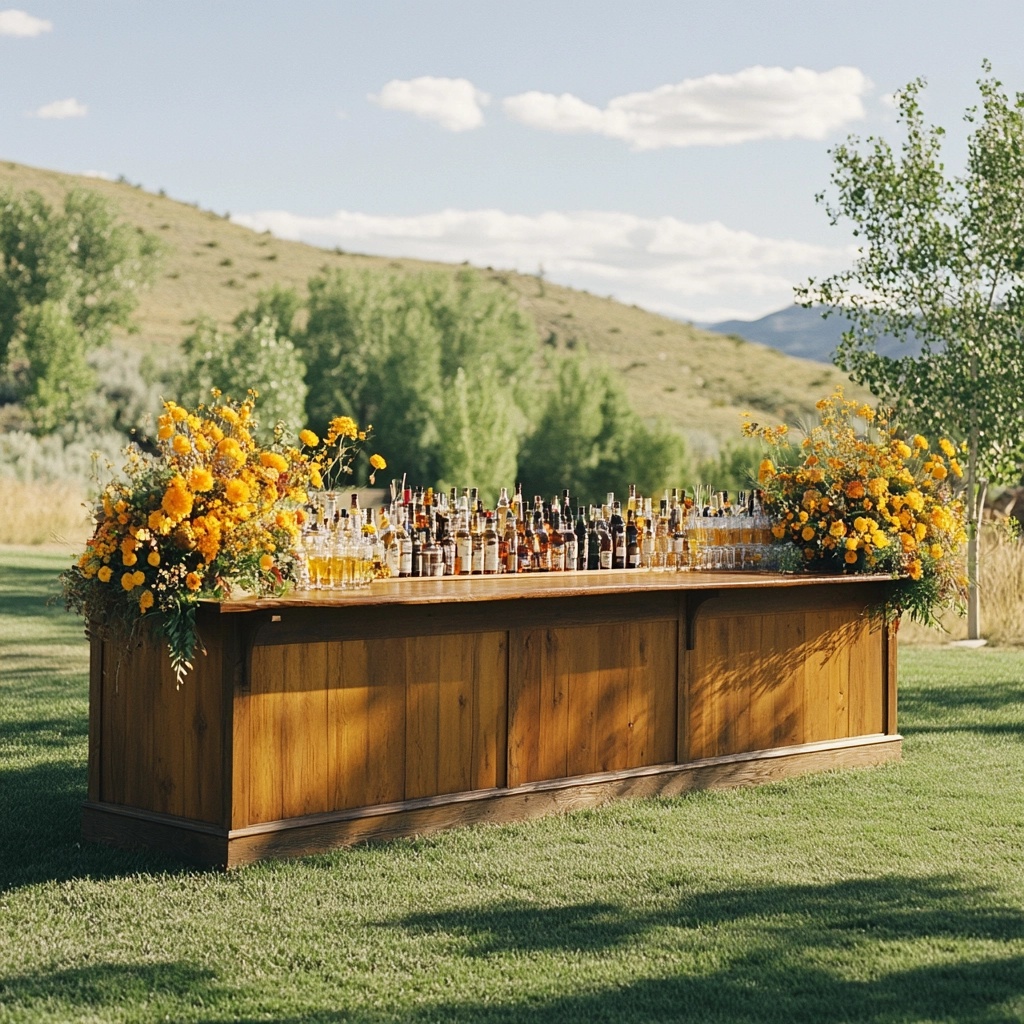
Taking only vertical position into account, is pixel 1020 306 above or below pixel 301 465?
above

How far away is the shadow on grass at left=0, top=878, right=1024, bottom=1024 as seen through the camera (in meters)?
4.12

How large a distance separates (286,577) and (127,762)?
103cm

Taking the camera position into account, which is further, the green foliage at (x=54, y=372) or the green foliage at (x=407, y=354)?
the green foliage at (x=407, y=354)

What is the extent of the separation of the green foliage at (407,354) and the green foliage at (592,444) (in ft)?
4.02

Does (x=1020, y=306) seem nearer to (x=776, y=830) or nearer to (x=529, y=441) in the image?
(x=776, y=830)

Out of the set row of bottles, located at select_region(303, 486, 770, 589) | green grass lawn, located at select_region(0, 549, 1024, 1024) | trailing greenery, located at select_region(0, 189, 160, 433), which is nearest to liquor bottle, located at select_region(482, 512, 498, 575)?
row of bottles, located at select_region(303, 486, 770, 589)

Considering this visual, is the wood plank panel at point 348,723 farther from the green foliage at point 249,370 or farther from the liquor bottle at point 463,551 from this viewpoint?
the green foliage at point 249,370

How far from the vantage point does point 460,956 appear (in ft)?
15.0

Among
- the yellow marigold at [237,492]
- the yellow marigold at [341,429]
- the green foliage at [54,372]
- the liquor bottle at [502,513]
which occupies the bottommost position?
the liquor bottle at [502,513]

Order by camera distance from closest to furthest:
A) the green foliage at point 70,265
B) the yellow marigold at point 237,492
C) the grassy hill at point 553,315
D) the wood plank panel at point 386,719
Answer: the yellow marigold at point 237,492
the wood plank panel at point 386,719
the green foliage at point 70,265
the grassy hill at point 553,315

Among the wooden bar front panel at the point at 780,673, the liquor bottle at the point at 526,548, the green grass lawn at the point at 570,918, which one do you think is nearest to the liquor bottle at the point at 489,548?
the liquor bottle at the point at 526,548

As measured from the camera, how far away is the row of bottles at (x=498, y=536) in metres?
6.08

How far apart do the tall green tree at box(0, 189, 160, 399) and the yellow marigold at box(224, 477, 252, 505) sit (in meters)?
44.8

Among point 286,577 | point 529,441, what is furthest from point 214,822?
point 529,441
